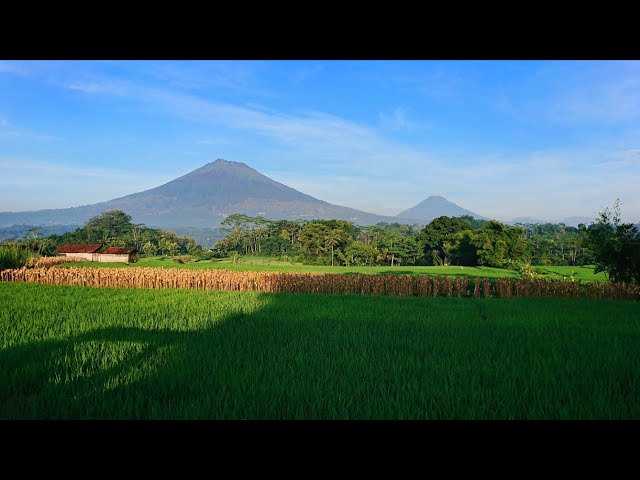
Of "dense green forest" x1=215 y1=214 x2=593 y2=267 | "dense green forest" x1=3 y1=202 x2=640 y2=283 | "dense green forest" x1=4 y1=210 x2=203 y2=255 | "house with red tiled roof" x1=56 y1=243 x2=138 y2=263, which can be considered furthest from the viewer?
"dense green forest" x1=4 y1=210 x2=203 y2=255

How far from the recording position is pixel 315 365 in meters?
4.42

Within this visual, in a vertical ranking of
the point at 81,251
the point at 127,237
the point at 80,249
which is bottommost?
the point at 81,251

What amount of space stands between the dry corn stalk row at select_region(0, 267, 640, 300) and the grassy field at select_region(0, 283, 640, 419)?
17.9 feet

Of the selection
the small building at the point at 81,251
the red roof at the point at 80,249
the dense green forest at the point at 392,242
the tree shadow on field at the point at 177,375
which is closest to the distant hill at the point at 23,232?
the dense green forest at the point at 392,242

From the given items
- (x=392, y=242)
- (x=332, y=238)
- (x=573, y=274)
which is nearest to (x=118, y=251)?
(x=332, y=238)

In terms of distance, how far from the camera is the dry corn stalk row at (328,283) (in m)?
14.1

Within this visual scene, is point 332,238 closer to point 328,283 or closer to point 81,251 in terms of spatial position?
point 81,251

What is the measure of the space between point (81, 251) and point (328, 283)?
33.4 m

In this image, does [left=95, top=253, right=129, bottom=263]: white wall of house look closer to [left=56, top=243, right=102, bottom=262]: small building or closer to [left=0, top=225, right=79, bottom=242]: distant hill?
[left=56, top=243, right=102, bottom=262]: small building

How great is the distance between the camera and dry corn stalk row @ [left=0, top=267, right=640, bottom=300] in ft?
46.1

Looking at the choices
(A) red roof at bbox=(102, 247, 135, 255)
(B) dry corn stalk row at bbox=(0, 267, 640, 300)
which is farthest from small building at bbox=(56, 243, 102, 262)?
(B) dry corn stalk row at bbox=(0, 267, 640, 300)

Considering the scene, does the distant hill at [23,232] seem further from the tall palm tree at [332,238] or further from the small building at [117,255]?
the tall palm tree at [332,238]
